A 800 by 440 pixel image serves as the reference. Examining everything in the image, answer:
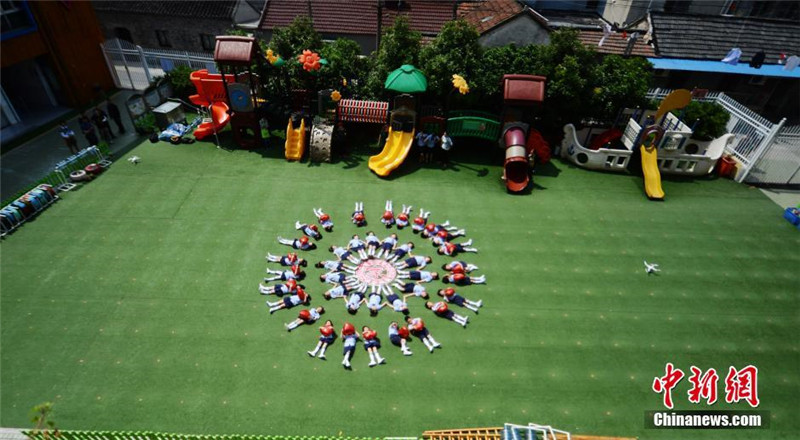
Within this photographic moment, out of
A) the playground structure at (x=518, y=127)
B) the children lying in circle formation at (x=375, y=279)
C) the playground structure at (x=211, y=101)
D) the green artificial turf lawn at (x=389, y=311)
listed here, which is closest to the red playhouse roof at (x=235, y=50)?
the playground structure at (x=211, y=101)

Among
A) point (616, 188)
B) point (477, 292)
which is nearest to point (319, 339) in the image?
point (477, 292)

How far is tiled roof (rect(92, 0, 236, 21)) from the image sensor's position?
32125 mm

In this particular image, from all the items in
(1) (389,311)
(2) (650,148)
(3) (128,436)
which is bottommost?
(1) (389,311)

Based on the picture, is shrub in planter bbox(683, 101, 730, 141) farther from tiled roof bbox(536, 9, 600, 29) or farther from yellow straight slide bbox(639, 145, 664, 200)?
tiled roof bbox(536, 9, 600, 29)

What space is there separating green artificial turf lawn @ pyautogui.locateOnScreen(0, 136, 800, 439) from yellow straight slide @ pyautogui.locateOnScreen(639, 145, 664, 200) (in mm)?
477

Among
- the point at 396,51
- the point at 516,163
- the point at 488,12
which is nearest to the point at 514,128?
the point at 516,163

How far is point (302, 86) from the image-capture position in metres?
21.9

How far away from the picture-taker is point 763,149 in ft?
63.7

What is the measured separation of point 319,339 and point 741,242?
16.6 meters

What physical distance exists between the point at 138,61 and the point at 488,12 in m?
22.7

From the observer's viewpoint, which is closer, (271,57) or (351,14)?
(271,57)

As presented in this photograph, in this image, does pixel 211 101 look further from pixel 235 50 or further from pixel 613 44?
pixel 613 44

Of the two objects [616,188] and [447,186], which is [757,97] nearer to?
[616,188]

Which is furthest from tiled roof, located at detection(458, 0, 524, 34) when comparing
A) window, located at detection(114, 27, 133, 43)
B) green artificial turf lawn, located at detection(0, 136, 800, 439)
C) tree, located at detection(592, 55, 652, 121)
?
window, located at detection(114, 27, 133, 43)
